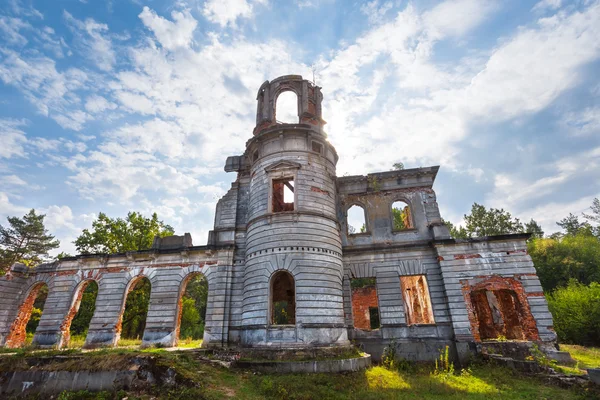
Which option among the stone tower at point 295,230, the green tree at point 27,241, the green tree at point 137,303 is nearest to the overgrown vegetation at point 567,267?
the stone tower at point 295,230

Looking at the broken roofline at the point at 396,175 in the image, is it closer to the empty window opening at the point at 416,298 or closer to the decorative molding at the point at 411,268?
the decorative molding at the point at 411,268

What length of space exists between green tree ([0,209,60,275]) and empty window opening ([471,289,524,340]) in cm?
4396

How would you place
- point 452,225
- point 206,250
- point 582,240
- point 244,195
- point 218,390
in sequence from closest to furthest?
point 218,390 < point 206,250 < point 244,195 < point 582,240 < point 452,225

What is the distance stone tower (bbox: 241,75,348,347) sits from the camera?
11.7 meters

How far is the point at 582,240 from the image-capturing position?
32.8 m

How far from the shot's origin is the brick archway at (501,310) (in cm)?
1306

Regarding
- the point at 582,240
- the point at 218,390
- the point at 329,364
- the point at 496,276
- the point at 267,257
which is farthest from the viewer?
the point at 582,240

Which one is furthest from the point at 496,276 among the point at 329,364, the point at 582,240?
the point at 582,240

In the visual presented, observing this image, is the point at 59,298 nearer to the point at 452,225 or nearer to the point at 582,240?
the point at 452,225

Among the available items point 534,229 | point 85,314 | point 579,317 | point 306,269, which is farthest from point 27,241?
point 534,229

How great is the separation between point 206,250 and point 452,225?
117 ft

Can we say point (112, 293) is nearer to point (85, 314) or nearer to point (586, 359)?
point (85, 314)

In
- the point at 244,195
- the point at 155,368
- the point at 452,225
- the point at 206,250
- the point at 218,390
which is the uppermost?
the point at 452,225

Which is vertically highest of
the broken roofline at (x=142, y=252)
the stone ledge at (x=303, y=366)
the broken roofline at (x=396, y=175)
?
the broken roofline at (x=396, y=175)
